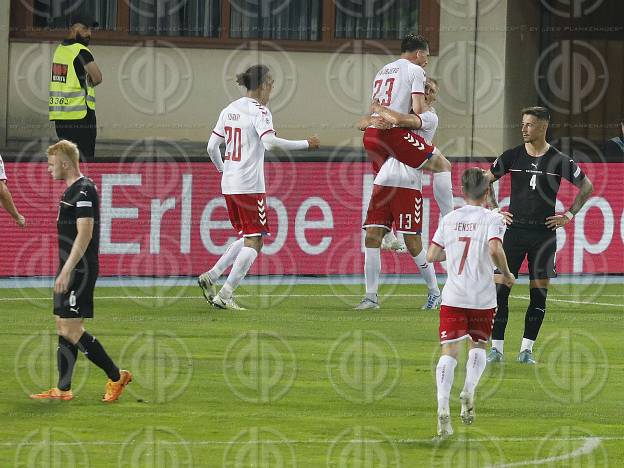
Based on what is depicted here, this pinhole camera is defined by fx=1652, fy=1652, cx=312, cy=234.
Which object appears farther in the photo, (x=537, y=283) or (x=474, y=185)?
(x=537, y=283)

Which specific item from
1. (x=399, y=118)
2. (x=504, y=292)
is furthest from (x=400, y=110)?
(x=504, y=292)

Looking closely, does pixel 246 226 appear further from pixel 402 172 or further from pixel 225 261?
pixel 402 172

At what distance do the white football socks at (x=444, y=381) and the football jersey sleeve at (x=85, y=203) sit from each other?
236 centimetres

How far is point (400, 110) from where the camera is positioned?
592 inches

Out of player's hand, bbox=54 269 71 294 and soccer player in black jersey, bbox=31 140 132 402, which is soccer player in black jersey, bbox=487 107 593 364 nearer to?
soccer player in black jersey, bbox=31 140 132 402

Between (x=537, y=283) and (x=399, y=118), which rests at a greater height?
(x=399, y=118)

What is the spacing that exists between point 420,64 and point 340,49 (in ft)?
24.6

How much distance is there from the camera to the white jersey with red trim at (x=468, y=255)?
9973 millimetres

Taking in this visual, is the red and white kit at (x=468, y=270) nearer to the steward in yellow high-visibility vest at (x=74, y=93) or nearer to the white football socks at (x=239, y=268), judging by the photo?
the white football socks at (x=239, y=268)

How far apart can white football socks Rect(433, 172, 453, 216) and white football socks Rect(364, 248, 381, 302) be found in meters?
1.21

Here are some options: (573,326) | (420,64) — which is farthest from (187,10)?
(573,326)

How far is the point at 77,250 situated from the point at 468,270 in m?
2.39

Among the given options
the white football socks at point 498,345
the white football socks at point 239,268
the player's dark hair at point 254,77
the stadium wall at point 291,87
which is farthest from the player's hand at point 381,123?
the stadium wall at point 291,87

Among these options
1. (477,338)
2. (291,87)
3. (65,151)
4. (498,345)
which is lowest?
(498,345)
